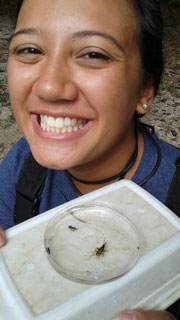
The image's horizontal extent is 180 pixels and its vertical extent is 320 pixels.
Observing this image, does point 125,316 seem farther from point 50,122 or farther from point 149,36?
point 149,36

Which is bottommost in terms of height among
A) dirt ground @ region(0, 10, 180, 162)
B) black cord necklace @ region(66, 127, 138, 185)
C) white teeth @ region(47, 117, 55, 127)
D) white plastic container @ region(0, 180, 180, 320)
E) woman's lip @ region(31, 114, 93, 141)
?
dirt ground @ region(0, 10, 180, 162)

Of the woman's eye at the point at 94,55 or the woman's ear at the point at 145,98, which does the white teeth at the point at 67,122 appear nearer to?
the woman's eye at the point at 94,55

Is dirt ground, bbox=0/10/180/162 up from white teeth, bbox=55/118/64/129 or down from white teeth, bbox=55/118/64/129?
down

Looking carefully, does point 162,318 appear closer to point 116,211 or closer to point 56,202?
point 116,211

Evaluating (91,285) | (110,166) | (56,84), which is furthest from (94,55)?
(91,285)

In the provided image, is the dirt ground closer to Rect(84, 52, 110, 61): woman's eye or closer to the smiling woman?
the smiling woman

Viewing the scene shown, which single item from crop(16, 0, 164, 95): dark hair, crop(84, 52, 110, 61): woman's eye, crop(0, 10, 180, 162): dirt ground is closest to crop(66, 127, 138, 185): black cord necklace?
crop(16, 0, 164, 95): dark hair

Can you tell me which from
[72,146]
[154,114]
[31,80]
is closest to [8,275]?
[72,146]
